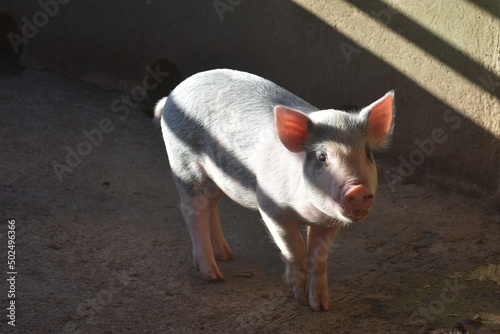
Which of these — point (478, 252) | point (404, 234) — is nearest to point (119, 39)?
point (404, 234)

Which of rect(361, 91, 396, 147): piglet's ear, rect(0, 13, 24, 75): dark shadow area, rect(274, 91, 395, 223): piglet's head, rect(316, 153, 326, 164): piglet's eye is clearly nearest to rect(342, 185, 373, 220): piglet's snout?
rect(274, 91, 395, 223): piglet's head

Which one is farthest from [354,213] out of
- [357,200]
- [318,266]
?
[318,266]

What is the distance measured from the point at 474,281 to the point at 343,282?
2.35 feet

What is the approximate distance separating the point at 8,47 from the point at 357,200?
4.80m

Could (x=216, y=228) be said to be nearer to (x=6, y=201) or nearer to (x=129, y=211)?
(x=129, y=211)

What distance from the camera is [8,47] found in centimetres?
689

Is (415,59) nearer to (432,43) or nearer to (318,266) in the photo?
(432,43)

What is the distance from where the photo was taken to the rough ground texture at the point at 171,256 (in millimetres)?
3664

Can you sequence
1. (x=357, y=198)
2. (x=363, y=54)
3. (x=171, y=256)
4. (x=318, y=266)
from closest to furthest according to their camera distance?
(x=357, y=198) < (x=318, y=266) < (x=171, y=256) < (x=363, y=54)

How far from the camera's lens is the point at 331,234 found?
3.69m

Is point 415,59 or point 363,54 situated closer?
point 415,59

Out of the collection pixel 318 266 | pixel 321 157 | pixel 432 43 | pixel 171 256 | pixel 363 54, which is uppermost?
pixel 321 157

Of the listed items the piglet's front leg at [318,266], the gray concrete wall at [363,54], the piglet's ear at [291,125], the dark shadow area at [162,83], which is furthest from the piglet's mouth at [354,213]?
the dark shadow area at [162,83]

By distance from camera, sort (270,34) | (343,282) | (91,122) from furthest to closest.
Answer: (91,122), (270,34), (343,282)
